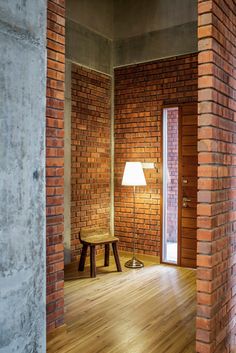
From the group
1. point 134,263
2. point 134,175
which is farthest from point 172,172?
point 134,263

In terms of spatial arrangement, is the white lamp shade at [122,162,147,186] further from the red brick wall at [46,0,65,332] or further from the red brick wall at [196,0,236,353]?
the red brick wall at [196,0,236,353]

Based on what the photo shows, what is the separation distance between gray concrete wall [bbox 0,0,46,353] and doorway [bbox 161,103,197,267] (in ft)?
12.7

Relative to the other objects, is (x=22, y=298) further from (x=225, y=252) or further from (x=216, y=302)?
(x=225, y=252)

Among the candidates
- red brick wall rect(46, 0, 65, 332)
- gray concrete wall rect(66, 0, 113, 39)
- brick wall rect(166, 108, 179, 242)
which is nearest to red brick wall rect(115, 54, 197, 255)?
brick wall rect(166, 108, 179, 242)

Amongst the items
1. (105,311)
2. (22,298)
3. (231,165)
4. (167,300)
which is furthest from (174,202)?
(22,298)

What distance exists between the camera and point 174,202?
5746mm

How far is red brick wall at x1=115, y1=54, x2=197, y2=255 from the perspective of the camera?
17.8 ft

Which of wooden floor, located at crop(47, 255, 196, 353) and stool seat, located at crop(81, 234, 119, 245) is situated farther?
stool seat, located at crop(81, 234, 119, 245)

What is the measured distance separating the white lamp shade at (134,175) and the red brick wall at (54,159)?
7.58 feet

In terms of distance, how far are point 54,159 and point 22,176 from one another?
5.05ft

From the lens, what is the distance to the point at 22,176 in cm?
150

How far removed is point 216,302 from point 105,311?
5.01 feet

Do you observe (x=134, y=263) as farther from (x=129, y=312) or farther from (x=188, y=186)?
(x=129, y=312)

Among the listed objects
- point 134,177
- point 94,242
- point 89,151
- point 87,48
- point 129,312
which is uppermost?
point 87,48
